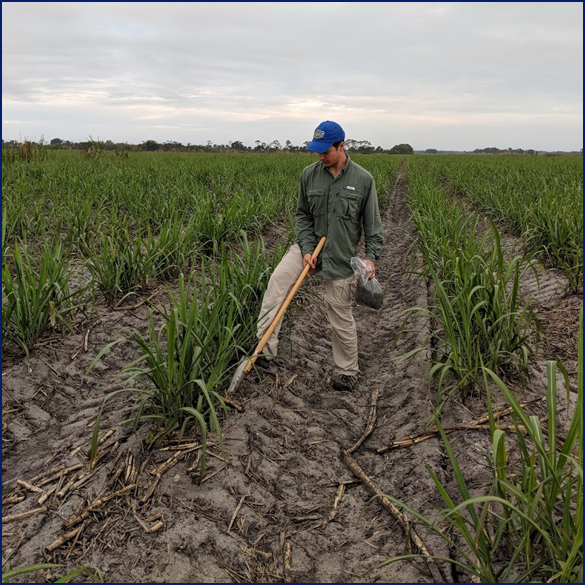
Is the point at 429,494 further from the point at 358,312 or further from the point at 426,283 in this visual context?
the point at 426,283

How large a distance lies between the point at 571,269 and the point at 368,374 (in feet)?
7.48

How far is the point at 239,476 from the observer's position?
244cm

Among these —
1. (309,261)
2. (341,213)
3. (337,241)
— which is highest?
(341,213)

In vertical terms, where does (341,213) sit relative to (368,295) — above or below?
above

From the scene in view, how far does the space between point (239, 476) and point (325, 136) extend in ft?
6.72

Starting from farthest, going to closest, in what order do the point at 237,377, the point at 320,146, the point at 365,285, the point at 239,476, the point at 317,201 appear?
the point at 317,201
the point at 365,285
the point at 320,146
the point at 237,377
the point at 239,476

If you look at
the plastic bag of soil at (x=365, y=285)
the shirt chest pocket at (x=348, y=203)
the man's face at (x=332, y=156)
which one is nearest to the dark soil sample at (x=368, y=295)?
the plastic bag of soil at (x=365, y=285)

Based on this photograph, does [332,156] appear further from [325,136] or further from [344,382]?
[344,382]

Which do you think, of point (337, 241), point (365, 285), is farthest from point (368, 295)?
point (337, 241)

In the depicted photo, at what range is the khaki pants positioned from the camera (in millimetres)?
3434

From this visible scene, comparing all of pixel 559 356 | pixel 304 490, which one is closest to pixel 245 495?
pixel 304 490

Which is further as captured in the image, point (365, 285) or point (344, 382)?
point (344, 382)

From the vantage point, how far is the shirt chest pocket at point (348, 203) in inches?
132

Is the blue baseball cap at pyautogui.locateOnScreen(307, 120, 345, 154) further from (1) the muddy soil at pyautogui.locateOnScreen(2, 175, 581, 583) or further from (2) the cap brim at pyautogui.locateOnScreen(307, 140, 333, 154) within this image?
(1) the muddy soil at pyautogui.locateOnScreen(2, 175, 581, 583)
